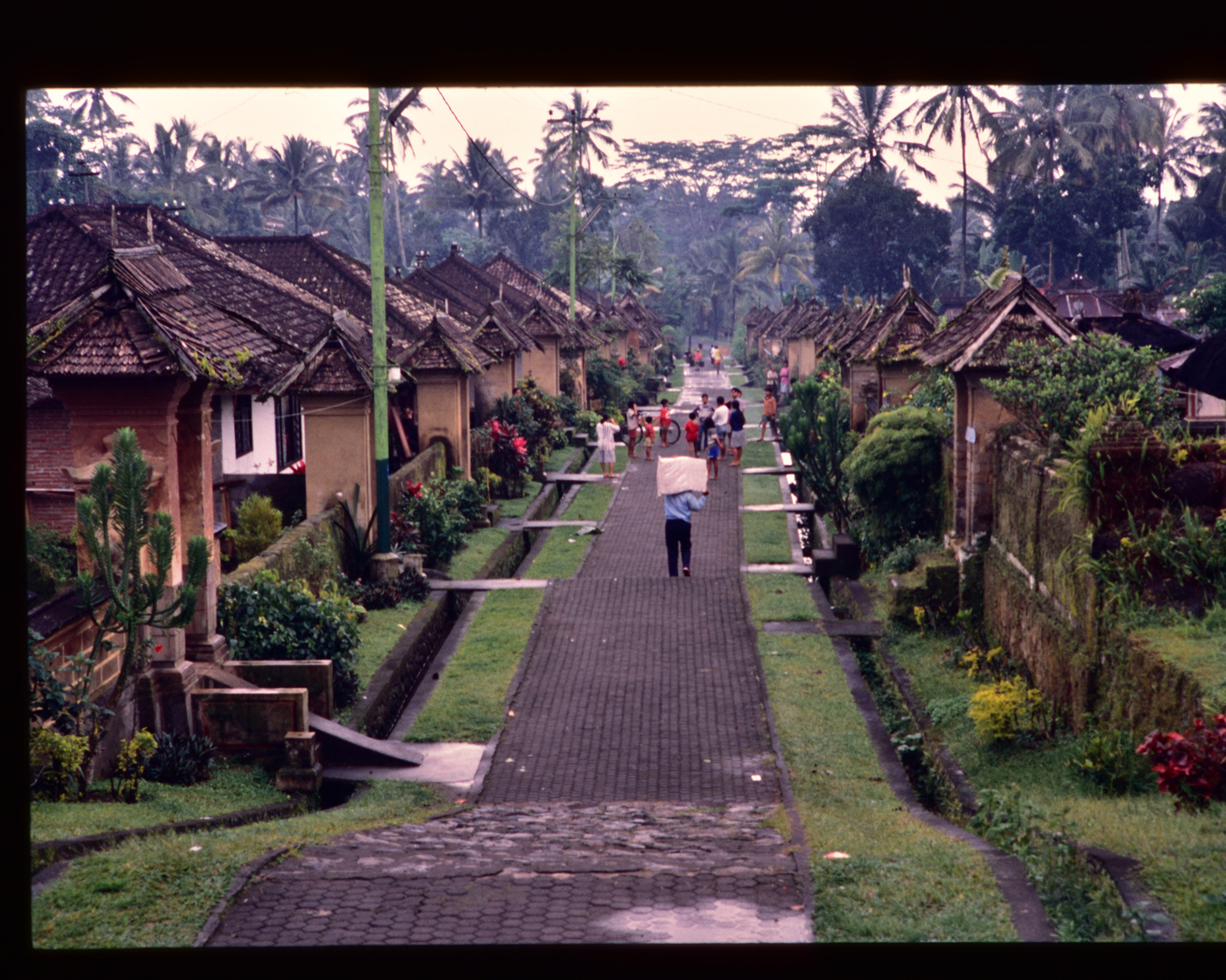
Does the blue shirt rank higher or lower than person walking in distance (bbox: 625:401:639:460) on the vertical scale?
lower

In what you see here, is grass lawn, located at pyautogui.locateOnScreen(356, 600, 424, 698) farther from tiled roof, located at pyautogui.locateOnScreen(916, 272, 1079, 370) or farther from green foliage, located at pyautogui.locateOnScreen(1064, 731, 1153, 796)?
tiled roof, located at pyautogui.locateOnScreen(916, 272, 1079, 370)

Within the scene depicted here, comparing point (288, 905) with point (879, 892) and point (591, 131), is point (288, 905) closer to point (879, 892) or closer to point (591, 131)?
point (879, 892)

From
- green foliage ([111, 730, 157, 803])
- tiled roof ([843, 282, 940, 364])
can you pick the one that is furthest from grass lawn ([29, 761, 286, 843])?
tiled roof ([843, 282, 940, 364])

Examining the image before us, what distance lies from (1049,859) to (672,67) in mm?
4563

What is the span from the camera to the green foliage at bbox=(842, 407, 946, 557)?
1562 centimetres

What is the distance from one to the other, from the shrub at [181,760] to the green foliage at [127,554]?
591 millimetres

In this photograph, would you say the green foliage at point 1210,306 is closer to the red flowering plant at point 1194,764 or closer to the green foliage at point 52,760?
the red flowering plant at point 1194,764

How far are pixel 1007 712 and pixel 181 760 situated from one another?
6.44 metres

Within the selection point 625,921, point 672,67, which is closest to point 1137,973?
point 625,921

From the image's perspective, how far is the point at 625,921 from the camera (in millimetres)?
6000

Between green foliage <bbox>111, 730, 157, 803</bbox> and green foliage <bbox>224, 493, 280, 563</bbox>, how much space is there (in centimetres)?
597

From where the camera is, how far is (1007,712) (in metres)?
9.92

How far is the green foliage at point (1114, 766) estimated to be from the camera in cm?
795

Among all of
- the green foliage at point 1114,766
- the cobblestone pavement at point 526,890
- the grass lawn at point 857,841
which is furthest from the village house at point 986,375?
the cobblestone pavement at point 526,890
